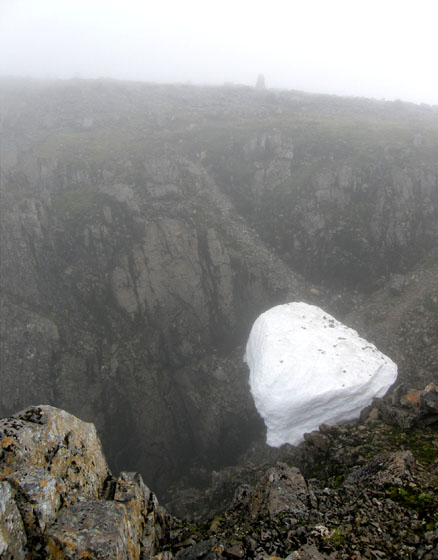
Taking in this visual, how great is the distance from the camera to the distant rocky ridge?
22.6 ft

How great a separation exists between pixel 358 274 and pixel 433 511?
21.7 metres

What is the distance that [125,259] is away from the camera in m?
27.4

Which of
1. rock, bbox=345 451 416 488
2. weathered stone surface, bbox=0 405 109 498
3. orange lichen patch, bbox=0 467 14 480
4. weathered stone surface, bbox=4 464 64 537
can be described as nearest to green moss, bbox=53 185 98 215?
weathered stone surface, bbox=0 405 109 498

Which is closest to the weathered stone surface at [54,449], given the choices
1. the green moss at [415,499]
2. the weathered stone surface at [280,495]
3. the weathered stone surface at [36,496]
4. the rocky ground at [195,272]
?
the weathered stone surface at [36,496]

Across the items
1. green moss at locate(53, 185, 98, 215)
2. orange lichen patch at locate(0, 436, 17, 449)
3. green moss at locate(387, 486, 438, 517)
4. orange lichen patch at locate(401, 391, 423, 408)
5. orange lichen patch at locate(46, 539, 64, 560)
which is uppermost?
green moss at locate(53, 185, 98, 215)

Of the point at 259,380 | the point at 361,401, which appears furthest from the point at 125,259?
the point at 361,401

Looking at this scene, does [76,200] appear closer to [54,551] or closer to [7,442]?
[7,442]

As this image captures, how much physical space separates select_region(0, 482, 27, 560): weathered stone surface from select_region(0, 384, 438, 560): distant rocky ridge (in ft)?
0.07

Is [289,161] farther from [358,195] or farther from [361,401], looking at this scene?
[361,401]

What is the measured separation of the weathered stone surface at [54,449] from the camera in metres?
8.20

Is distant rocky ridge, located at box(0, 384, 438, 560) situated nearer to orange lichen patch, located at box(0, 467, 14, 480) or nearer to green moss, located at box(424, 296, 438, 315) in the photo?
orange lichen patch, located at box(0, 467, 14, 480)

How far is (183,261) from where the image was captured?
27.9 metres

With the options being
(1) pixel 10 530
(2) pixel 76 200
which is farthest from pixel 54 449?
(2) pixel 76 200

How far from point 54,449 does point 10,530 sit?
2712 mm
